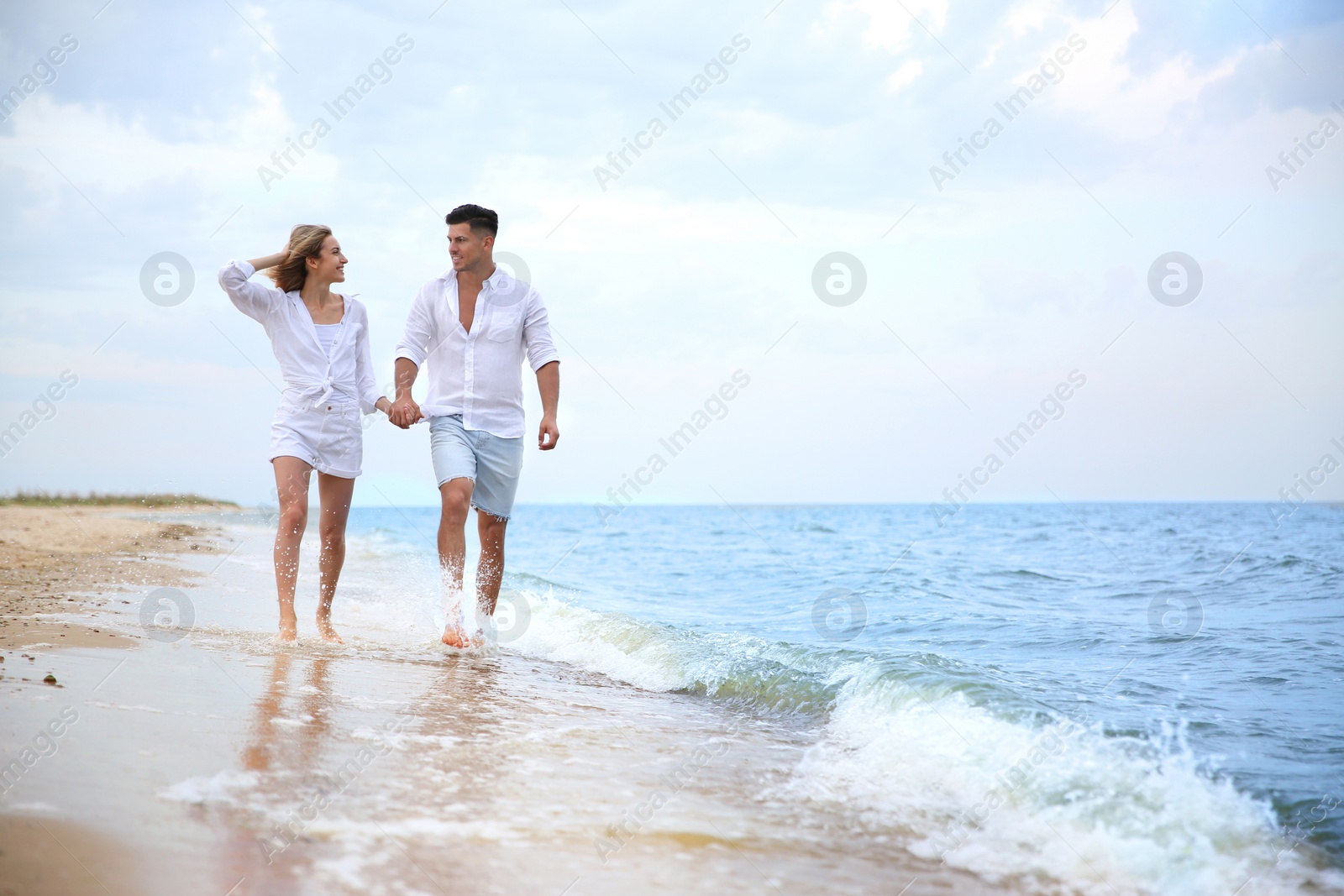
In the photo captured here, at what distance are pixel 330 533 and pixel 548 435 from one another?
1185mm

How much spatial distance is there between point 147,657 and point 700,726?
7.26ft

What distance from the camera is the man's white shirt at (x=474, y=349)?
5055mm

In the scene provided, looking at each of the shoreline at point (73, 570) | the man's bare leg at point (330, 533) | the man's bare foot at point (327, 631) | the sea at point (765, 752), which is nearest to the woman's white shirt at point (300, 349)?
the man's bare leg at point (330, 533)

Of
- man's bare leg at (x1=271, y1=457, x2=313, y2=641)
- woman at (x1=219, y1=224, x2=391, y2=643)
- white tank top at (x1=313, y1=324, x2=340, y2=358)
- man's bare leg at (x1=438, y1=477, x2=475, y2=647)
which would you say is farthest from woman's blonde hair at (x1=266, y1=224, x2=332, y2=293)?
man's bare leg at (x1=438, y1=477, x2=475, y2=647)

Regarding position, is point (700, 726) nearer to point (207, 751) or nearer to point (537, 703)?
point (537, 703)

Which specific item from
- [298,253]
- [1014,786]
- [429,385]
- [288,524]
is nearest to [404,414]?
[429,385]

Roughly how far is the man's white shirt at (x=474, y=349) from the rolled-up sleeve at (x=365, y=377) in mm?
176

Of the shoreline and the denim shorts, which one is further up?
the denim shorts

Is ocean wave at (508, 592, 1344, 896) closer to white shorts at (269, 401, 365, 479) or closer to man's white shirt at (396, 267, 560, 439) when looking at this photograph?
man's white shirt at (396, 267, 560, 439)

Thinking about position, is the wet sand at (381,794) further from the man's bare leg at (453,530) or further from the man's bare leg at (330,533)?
the man's bare leg at (453,530)

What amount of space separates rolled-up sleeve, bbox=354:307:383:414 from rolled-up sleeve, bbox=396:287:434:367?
16 cm

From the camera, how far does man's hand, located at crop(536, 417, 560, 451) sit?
16.5ft

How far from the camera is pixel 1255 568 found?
11.9 m

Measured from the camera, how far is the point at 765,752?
3475mm
